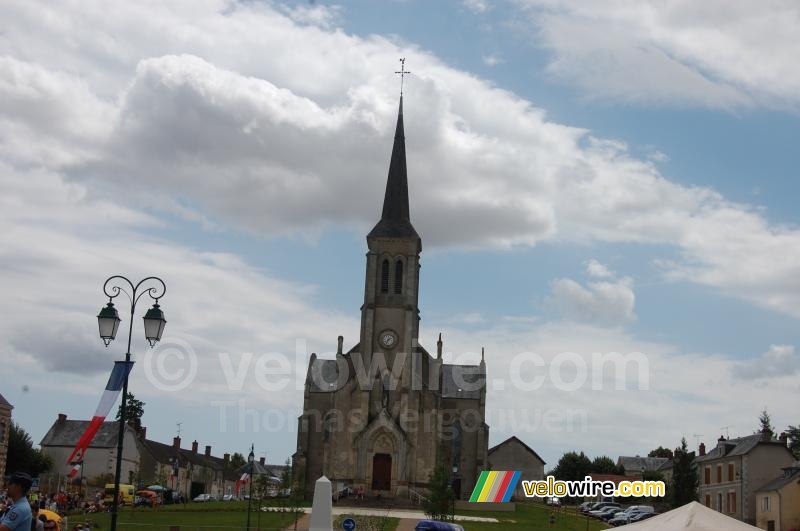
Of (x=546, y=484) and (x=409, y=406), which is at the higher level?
(x=409, y=406)

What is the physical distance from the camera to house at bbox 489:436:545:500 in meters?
79.1

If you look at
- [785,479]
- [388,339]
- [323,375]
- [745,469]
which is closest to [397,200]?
[388,339]

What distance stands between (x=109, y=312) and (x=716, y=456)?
57.2 m

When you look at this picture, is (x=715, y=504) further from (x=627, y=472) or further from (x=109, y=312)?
(x=109, y=312)

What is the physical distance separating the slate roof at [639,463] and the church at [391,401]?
1924 inches

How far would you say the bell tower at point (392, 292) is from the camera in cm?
6712

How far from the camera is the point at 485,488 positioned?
64.3 m

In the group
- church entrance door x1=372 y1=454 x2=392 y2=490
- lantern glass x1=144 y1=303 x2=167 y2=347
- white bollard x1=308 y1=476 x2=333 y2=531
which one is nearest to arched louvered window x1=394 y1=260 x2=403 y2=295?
church entrance door x1=372 y1=454 x2=392 y2=490

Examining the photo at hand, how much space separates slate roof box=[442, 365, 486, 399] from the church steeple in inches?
496

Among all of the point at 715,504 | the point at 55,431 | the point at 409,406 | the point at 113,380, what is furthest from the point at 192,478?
the point at 113,380

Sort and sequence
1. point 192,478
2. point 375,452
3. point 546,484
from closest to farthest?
point 375,452 → point 546,484 → point 192,478

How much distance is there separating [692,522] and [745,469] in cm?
5333

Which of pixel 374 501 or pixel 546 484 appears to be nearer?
pixel 374 501

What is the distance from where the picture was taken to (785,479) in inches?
2330
